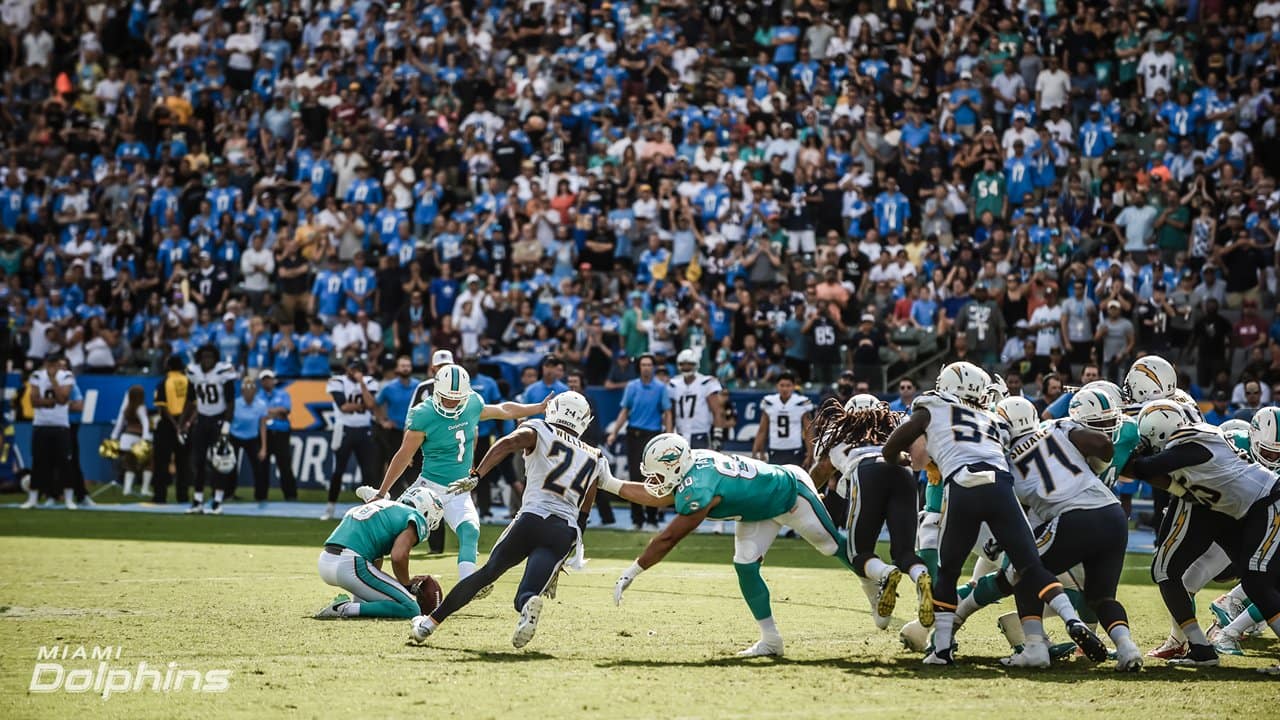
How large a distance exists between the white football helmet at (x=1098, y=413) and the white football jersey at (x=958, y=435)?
59cm

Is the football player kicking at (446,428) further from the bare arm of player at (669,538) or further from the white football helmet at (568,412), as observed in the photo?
the bare arm of player at (669,538)

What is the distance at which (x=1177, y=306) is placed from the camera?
68.3ft

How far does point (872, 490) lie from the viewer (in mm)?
11102

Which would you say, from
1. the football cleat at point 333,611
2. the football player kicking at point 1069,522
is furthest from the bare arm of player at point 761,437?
the football player kicking at point 1069,522

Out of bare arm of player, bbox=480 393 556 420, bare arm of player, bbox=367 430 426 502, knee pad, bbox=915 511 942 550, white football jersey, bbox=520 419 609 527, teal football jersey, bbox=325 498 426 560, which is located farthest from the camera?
bare arm of player, bbox=480 393 556 420

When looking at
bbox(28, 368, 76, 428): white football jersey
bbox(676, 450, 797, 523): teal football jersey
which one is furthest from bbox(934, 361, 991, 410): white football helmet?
bbox(28, 368, 76, 428): white football jersey

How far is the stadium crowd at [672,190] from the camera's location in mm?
21906

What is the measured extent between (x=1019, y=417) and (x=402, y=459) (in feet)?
17.7

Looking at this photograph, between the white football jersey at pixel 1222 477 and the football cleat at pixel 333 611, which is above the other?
the white football jersey at pixel 1222 477

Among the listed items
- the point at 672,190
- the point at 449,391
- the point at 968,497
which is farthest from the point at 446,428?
the point at 672,190

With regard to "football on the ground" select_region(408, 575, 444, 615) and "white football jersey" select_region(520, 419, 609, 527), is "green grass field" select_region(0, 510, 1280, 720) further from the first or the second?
"white football jersey" select_region(520, 419, 609, 527)

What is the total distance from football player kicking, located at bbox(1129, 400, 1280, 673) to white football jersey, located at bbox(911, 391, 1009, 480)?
0.99 meters

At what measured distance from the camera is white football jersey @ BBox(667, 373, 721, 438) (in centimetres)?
2030

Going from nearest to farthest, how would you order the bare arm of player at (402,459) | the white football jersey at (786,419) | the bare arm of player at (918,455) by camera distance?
the bare arm of player at (918,455)
the bare arm of player at (402,459)
the white football jersey at (786,419)
